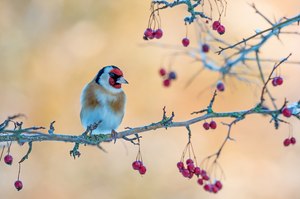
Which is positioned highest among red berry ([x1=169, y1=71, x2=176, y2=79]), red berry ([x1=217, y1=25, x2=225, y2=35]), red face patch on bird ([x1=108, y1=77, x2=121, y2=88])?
red berry ([x1=169, y1=71, x2=176, y2=79])

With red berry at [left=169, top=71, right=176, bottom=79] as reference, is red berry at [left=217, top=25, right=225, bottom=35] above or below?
below

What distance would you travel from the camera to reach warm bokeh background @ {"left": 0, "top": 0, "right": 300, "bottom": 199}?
7785 millimetres

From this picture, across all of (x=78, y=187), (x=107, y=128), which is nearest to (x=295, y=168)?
(x=78, y=187)

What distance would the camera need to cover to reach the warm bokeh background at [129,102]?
25.5ft

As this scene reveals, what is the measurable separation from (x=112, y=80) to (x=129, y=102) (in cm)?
345

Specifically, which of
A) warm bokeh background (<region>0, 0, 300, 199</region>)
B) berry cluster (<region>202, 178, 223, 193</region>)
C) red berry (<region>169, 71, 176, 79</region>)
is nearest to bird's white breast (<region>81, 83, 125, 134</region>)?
red berry (<region>169, 71, 176, 79</region>)

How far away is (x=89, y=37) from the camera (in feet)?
26.5

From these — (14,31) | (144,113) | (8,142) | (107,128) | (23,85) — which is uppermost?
(14,31)

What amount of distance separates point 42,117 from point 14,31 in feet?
3.59

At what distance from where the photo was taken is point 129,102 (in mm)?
7883

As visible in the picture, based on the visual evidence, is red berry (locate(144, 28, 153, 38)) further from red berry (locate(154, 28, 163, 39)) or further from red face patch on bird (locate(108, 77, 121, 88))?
red face patch on bird (locate(108, 77, 121, 88))

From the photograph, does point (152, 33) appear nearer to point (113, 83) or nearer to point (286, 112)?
point (286, 112)

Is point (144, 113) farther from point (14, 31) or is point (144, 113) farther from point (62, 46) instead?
point (14, 31)

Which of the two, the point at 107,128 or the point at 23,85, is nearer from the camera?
the point at 107,128
